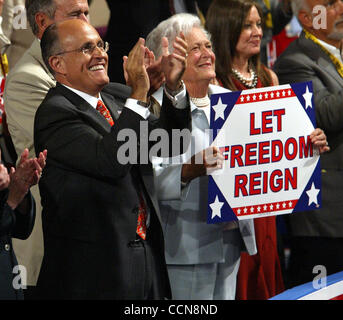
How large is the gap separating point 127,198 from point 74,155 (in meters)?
0.24

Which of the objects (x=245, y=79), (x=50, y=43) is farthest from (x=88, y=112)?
(x=245, y=79)

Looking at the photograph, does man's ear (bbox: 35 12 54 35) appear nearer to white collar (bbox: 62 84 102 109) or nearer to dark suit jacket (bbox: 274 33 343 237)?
white collar (bbox: 62 84 102 109)

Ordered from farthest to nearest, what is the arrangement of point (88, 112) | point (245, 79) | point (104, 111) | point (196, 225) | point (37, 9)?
point (245, 79), point (196, 225), point (37, 9), point (104, 111), point (88, 112)

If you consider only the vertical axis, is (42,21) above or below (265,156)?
above

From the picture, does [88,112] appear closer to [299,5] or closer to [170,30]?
[170,30]

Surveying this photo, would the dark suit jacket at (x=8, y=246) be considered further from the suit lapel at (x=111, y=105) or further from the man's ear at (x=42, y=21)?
the man's ear at (x=42, y=21)

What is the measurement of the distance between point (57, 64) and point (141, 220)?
0.63 meters

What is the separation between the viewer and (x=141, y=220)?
10.2 ft

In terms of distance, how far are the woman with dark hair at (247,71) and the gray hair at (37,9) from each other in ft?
3.01

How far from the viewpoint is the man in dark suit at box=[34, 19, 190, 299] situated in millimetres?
2979

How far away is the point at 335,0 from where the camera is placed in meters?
4.32

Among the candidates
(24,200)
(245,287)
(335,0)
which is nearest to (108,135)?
(24,200)

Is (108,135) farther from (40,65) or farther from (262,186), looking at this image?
(262,186)

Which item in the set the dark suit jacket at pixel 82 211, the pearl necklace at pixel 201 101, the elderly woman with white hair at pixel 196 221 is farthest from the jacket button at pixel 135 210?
the pearl necklace at pixel 201 101
